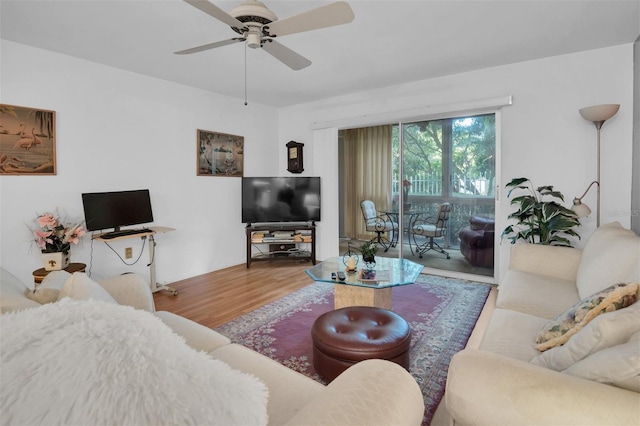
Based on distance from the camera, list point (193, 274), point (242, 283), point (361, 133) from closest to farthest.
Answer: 1. point (242, 283)
2. point (193, 274)
3. point (361, 133)

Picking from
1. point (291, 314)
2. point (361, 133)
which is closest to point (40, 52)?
point (291, 314)

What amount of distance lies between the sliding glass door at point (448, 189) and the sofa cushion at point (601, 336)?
9.89 ft

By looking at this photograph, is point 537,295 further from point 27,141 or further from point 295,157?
point 27,141

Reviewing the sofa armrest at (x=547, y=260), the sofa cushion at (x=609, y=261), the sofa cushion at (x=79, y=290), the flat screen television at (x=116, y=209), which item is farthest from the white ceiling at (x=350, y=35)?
the sofa cushion at (x=79, y=290)

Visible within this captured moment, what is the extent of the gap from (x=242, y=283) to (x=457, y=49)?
11.3 feet

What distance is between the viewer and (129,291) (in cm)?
196

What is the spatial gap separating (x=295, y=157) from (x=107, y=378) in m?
4.84

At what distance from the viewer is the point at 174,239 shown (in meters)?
4.14

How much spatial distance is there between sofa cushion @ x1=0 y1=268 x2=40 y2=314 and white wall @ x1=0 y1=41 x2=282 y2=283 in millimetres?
2162

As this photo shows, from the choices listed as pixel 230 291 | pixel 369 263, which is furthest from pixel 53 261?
pixel 369 263

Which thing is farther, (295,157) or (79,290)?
(295,157)

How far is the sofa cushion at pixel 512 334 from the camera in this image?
4.93 ft

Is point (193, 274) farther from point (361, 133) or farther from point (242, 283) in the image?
A: point (361, 133)

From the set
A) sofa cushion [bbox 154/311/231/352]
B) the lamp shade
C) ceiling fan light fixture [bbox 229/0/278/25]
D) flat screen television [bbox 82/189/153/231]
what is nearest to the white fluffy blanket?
sofa cushion [bbox 154/311/231/352]
